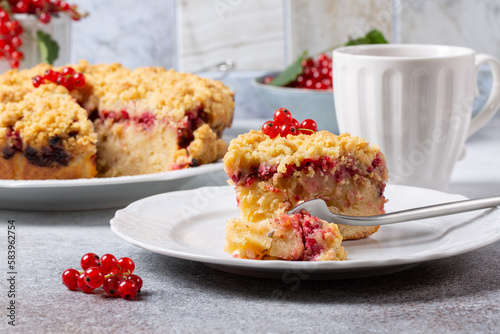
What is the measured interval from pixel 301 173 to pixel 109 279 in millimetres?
401

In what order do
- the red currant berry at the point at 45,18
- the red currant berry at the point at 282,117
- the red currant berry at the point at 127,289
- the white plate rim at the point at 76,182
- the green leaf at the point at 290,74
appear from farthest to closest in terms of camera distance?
the green leaf at the point at 290,74
the red currant berry at the point at 45,18
the white plate rim at the point at 76,182
the red currant berry at the point at 282,117
the red currant berry at the point at 127,289

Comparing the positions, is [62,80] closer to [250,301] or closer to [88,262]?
[88,262]

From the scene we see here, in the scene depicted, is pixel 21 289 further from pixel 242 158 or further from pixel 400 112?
pixel 400 112

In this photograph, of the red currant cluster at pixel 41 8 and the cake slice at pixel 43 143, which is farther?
the red currant cluster at pixel 41 8

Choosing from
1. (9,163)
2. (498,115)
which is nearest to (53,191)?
(9,163)

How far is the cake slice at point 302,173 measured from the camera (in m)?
1.36

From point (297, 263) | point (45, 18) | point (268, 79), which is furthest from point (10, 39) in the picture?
point (297, 263)

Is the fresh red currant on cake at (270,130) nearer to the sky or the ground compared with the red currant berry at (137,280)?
nearer to the sky

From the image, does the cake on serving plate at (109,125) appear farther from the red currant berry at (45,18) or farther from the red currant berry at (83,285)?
the red currant berry at (83,285)

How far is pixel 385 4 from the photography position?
3.12 m

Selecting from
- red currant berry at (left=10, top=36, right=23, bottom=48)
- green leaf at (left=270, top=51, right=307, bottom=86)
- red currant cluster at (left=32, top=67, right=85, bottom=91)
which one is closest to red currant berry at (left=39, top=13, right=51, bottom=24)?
red currant berry at (left=10, top=36, right=23, bottom=48)

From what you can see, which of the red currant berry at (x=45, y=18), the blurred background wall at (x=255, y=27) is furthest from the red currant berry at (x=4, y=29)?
the blurred background wall at (x=255, y=27)

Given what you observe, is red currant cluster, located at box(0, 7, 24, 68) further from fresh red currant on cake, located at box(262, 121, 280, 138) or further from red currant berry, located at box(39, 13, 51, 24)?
fresh red currant on cake, located at box(262, 121, 280, 138)

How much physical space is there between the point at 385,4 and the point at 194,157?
1.55 metres
